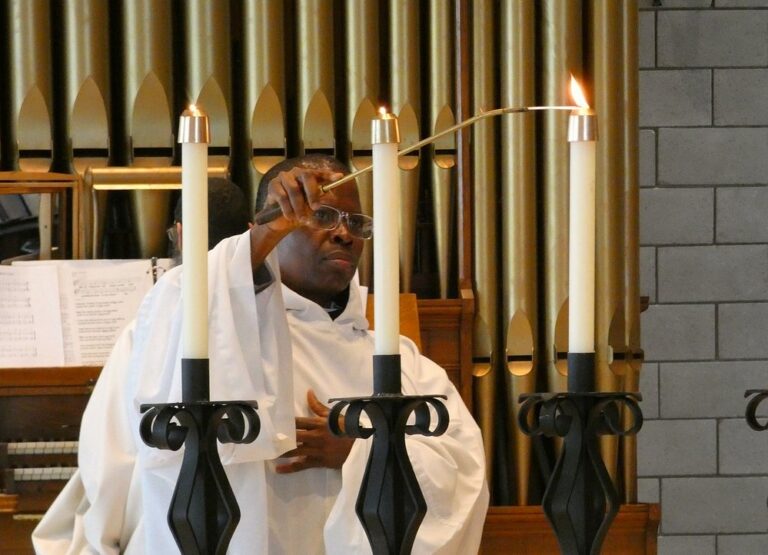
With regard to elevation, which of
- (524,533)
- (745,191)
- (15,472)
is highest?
(745,191)

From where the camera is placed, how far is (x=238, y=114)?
13.8ft

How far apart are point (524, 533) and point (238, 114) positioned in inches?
57.8

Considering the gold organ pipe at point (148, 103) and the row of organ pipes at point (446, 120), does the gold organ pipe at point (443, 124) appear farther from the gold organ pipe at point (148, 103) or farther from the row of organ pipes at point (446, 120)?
the gold organ pipe at point (148, 103)

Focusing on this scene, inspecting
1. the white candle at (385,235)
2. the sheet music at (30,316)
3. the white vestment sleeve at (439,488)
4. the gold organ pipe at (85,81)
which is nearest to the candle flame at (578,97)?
the white candle at (385,235)

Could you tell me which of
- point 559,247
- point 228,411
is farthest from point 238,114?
point 228,411

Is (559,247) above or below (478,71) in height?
below

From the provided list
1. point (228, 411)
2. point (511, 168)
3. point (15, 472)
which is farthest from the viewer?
point (511, 168)

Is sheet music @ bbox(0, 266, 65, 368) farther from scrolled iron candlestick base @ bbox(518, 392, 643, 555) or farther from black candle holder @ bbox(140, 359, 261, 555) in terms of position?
scrolled iron candlestick base @ bbox(518, 392, 643, 555)

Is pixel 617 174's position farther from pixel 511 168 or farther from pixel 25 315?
pixel 25 315

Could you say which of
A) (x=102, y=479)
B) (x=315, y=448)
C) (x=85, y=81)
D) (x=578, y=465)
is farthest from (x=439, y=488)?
(x=85, y=81)

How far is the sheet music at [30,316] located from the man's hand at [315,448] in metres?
1.09

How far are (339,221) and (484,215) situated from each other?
5.05 feet

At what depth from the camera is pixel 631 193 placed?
13.6 ft

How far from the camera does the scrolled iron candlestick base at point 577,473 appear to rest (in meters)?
1.83
